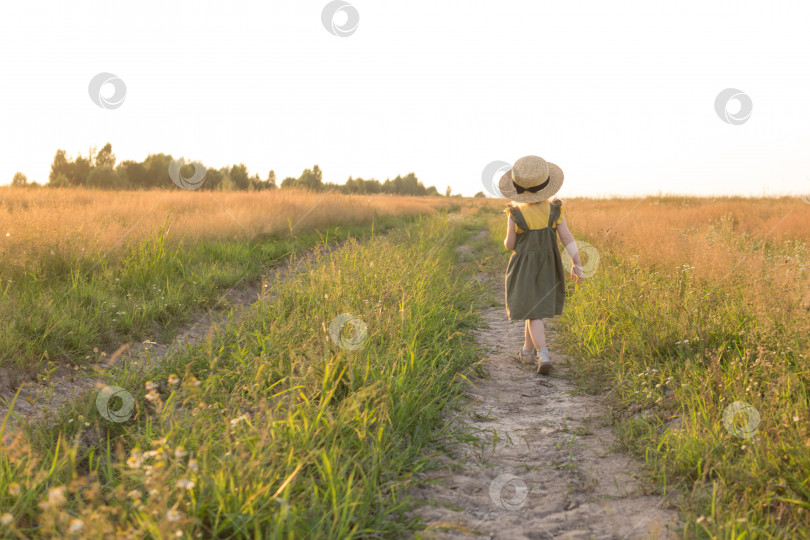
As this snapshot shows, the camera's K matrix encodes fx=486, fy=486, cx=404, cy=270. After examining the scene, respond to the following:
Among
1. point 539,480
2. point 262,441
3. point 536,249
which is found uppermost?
point 536,249

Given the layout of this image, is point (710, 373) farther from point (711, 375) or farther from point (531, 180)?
point (531, 180)

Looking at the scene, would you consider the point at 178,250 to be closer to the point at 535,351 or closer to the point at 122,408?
the point at 122,408

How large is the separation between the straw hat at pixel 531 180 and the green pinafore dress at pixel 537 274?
13cm

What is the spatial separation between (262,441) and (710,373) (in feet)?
9.17

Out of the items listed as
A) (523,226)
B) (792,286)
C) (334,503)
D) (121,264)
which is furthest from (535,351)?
(121,264)

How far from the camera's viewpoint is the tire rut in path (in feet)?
6.86

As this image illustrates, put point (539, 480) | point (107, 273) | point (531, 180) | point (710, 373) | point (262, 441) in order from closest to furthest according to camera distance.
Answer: point (262, 441)
point (539, 480)
point (710, 373)
point (531, 180)
point (107, 273)

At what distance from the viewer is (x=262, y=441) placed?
1976 mm

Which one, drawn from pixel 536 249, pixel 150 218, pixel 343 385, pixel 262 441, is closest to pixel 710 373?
pixel 536 249

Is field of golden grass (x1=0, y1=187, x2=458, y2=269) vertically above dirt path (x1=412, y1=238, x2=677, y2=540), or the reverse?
field of golden grass (x1=0, y1=187, x2=458, y2=269)

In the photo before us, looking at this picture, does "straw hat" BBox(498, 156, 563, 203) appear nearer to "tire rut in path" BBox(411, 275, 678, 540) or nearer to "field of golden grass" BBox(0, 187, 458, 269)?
"tire rut in path" BBox(411, 275, 678, 540)

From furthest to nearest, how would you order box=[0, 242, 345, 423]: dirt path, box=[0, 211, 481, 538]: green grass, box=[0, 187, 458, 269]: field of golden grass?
1. box=[0, 187, 458, 269]: field of golden grass
2. box=[0, 242, 345, 423]: dirt path
3. box=[0, 211, 481, 538]: green grass

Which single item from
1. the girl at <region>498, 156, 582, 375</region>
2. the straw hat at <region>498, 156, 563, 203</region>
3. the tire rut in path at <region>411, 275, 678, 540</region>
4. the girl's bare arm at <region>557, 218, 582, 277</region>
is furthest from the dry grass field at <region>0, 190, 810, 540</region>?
the straw hat at <region>498, 156, 563, 203</region>

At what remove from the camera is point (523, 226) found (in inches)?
169
